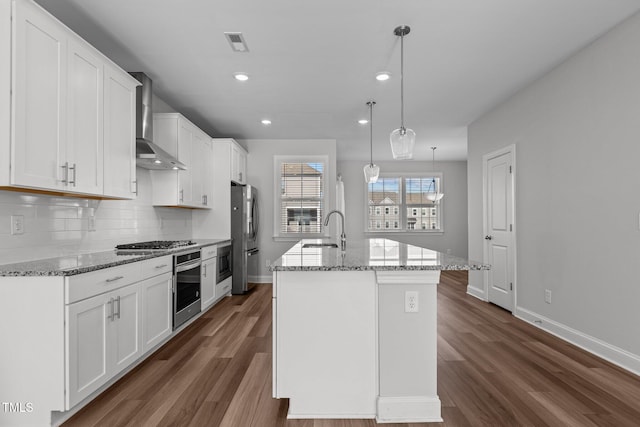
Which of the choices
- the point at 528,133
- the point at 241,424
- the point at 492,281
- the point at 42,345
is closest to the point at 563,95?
the point at 528,133

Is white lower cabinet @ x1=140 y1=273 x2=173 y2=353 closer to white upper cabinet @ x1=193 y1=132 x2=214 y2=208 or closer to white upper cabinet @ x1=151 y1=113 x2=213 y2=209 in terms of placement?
white upper cabinet @ x1=151 y1=113 x2=213 y2=209

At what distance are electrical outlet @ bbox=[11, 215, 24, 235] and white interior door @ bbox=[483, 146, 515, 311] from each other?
4.67 m

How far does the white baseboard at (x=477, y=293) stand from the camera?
4.79 m

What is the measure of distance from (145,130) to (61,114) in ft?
3.94

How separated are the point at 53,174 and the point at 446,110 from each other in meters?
4.36

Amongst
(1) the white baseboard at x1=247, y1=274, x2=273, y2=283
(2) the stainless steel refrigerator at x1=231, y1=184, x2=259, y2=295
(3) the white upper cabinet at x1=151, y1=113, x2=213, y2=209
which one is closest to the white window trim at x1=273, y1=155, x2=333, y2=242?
(1) the white baseboard at x1=247, y1=274, x2=273, y2=283

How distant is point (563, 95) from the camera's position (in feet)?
10.7

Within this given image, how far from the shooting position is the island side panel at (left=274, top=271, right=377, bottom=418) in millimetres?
1957

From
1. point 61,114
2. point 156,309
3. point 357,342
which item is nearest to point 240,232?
point 156,309

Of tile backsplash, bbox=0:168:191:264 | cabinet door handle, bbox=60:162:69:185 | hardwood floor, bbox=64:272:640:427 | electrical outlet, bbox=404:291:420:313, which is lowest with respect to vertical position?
hardwood floor, bbox=64:272:640:427

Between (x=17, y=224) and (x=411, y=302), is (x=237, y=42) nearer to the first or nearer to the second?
(x=17, y=224)

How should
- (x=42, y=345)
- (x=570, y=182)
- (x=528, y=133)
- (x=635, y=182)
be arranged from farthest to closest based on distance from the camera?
(x=528, y=133), (x=570, y=182), (x=635, y=182), (x=42, y=345)

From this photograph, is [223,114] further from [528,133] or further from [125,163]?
[528,133]

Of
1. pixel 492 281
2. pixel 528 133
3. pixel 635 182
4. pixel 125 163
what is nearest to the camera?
pixel 635 182
